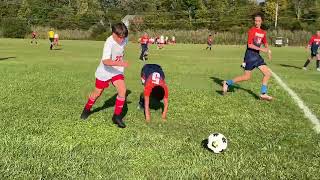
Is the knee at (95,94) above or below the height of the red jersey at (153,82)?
below

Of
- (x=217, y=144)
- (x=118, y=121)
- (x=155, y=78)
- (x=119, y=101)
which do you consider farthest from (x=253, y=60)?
(x=217, y=144)

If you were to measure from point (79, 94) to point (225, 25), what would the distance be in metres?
86.5

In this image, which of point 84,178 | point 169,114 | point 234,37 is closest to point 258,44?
point 169,114

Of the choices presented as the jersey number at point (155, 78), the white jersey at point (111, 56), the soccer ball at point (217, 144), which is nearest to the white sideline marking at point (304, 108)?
the soccer ball at point (217, 144)

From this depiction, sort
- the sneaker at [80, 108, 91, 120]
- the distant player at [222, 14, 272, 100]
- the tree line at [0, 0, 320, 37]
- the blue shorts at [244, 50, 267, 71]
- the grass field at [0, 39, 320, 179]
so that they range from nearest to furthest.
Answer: the grass field at [0, 39, 320, 179] < the sneaker at [80, 108, 91, 120] < the distant player at [222, 14, 272, 100] < the blue shorts at [244, 50, 267, 71] < the tree line at [0, 0, 320, 37]

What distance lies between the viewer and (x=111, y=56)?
8227mm

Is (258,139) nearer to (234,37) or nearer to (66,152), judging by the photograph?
(66,152)

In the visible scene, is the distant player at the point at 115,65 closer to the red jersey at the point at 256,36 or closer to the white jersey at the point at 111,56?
the white jersey at the point at 111,56

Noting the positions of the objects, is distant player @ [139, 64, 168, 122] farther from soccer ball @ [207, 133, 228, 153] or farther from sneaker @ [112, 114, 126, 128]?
soccer ball @ [207, 133, 228, 153]

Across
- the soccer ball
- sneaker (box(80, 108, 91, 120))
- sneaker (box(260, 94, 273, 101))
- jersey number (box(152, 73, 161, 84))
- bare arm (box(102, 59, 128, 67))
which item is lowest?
sneaker (box(260, 94, 273, 101))

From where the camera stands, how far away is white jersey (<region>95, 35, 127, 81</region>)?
8.12 m

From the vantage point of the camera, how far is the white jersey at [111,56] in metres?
8.12

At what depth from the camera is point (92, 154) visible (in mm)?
6141

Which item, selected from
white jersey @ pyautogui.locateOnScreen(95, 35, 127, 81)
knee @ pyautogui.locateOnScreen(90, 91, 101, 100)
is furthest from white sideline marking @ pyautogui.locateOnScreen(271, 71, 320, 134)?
knee @ pyautogui.locateOnScreen(90, 91, 101, 100)
